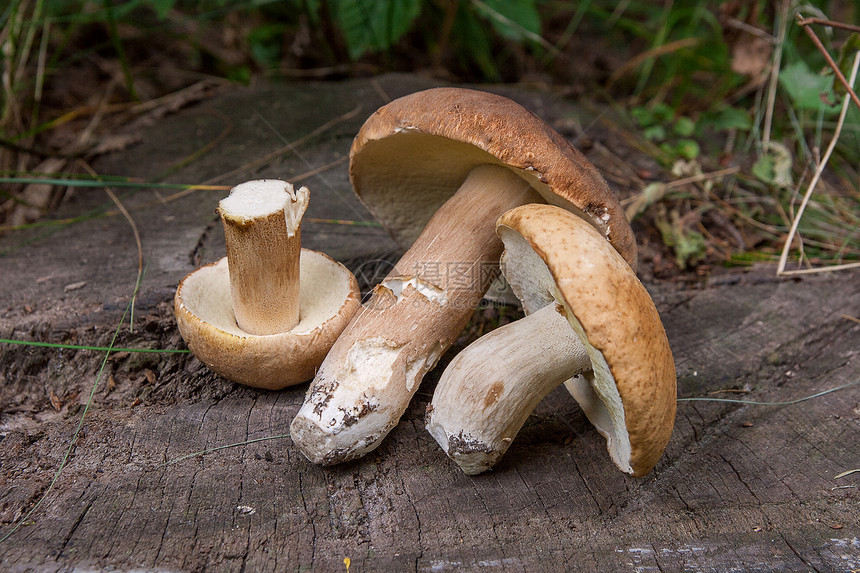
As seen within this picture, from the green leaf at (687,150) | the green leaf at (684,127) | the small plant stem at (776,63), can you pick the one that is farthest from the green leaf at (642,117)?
the small plant stem at (776,63)

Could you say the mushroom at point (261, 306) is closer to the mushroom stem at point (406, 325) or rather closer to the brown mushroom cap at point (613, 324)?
the mushroom stem at point (406, 325)

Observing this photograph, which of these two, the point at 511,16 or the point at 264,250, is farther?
the point at 511,16

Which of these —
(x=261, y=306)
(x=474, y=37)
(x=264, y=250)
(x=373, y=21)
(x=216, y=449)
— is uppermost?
(x=373, y=21)

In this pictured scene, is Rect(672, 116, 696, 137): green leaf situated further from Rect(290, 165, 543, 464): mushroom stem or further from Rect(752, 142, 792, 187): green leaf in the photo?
Rect(290, 165, 543, 464): mushroom stem

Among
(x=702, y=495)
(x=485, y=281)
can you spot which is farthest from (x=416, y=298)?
(x=702, y=495)

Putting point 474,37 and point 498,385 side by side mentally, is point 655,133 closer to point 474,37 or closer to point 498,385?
point 474,37

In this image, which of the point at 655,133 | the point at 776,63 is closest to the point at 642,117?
the point at 655,133

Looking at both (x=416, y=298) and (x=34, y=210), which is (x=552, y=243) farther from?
(x=34, y=210)

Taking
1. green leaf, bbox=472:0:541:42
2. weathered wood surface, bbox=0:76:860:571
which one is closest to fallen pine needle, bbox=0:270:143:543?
weathered wood surface, bbox=0:76:860:571

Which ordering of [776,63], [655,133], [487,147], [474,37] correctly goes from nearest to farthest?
[487,147], [776,63], [655,133], [474,37]
